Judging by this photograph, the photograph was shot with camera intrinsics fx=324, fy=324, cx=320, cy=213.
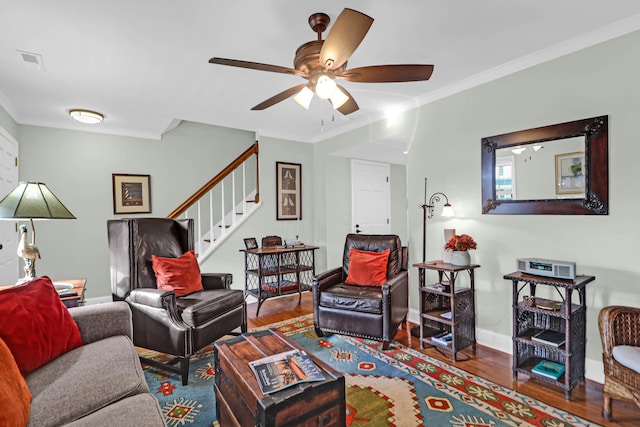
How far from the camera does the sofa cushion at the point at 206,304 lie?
2438 millimetres

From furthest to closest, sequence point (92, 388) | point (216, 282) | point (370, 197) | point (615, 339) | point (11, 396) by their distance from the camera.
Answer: point (370, 197), point (216, 282), point (615, 339), point (92, 388), point (11, 396)

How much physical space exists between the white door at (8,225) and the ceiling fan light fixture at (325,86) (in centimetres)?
334

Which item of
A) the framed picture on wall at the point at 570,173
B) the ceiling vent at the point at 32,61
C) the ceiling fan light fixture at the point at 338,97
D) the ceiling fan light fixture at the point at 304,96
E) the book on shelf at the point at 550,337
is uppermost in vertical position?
the ceiling vent at the point at 32,61

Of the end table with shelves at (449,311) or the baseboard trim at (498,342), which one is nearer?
the baseboard trim at (498,342)

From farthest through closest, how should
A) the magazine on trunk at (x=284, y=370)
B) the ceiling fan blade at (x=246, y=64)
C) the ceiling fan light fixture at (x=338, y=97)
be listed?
the ceiling fan light fixture at (x=338, y=97)
the ceiling fan blade at (x=246, y=64)
the magazine on trunk at (x=284, y=370)

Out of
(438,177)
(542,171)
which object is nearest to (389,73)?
(542,171)

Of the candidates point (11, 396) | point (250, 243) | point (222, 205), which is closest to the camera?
point (11, 396)

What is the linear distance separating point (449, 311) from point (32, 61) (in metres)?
4.02

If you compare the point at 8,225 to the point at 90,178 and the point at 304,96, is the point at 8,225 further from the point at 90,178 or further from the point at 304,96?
the point at 304,96

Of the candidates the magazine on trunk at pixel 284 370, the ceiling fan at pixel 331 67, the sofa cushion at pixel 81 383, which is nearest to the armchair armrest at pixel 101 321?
the sofa cushion at pixel 81 383

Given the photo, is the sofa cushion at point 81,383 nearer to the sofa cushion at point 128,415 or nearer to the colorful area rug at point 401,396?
the sofa cushion at point 128,415

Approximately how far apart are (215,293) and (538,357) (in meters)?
2.62

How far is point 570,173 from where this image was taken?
2434 millimetres

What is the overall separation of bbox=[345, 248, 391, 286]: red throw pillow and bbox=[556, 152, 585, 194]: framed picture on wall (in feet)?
5.14
